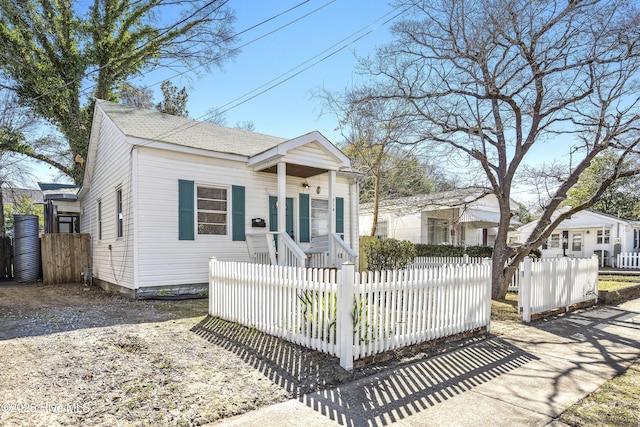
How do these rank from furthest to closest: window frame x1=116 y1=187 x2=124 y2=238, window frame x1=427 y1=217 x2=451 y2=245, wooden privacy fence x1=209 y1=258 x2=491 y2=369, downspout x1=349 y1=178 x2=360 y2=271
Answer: window frame x1=427 y1=217 x2=451 y2=245 < downspout x1=349 y1=178 x2=360 y2=271 < window frame x1=116 y1=187 x2=124 y2=238 < wooden privacy fence x1=209 y1=258 x2=491 y2=369

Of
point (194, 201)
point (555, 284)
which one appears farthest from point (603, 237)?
point (194, 201)

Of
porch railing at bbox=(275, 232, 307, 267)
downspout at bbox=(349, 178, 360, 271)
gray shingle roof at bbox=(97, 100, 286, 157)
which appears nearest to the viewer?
porch railing at bbox=(275, 232, 307, 267)

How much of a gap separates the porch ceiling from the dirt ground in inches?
192

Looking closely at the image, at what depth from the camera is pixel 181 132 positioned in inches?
400

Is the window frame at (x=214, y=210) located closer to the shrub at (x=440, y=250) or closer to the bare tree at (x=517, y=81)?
the bare tree at (x=517, y=81)

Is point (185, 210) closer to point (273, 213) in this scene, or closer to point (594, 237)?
point (273, 213)

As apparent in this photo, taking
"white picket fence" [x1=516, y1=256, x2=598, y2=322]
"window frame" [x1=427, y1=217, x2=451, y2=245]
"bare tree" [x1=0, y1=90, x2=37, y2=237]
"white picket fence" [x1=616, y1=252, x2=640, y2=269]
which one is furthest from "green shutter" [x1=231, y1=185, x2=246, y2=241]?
"white picket fence" [x1=616, y1=252, x2=640, y2=269]

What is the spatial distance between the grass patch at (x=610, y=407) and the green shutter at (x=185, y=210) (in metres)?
8.11

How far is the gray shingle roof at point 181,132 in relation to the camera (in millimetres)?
9180

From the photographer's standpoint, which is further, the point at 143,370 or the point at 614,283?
the point at 614,283

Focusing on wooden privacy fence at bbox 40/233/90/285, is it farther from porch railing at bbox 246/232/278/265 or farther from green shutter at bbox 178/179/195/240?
porch railing at bbox 246/232/278/265

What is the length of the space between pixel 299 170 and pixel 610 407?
8432 millimetres

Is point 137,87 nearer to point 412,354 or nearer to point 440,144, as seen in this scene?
point 440,144

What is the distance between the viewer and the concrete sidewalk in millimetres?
3074
